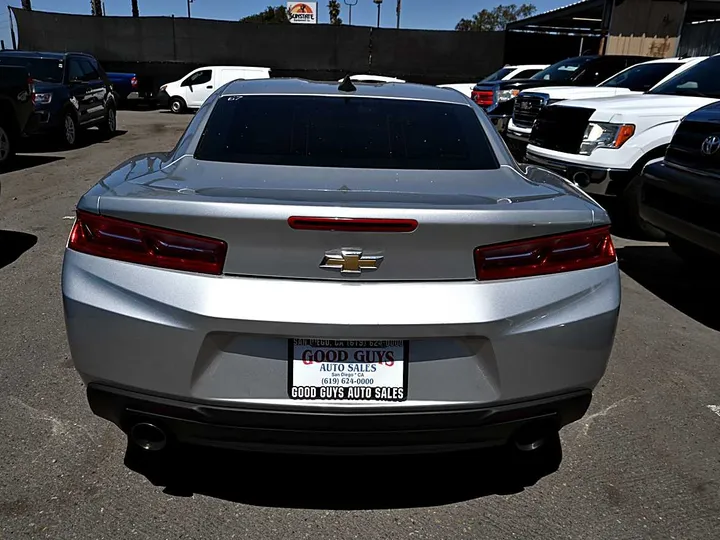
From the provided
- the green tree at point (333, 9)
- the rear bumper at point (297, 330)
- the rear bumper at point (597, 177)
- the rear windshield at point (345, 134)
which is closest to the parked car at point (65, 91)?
the rear bumper at point (597, 177)

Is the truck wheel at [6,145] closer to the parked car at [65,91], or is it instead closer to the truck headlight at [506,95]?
the parked car at [65,91]

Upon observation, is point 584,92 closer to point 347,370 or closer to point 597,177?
point 597,177

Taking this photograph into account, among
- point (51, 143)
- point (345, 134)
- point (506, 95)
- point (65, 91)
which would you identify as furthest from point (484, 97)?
point (345, 134)

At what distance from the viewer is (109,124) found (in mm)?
14547

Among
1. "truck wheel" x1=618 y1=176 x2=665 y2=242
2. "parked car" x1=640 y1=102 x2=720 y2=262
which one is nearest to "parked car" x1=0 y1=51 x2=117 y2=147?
"truck wheel" x1=618 y1=176 x2=665 y2=242

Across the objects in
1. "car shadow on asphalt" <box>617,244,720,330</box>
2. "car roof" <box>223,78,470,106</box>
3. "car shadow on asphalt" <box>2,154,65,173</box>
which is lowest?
"car shadow on asphalt" <box>2,154,65,173</box>

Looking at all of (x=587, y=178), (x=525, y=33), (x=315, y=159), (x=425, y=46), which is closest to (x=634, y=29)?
(x=525, y=33)

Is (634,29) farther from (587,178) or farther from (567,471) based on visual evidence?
(567,471)

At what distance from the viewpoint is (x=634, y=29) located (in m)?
22.5

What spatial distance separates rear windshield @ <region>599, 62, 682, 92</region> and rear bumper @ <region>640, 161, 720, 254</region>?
4.57 m

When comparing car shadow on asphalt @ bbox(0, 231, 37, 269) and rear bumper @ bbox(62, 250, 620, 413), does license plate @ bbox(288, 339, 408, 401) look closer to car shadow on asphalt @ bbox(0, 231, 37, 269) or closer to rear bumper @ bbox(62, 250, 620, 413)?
rear bumper @ bbox(62, 250, 620, 413)

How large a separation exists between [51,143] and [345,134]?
1182 cm

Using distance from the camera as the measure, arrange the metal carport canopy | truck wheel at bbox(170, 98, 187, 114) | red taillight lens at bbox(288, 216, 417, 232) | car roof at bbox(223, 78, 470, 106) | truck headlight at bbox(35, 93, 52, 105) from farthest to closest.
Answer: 1. the metal carport canopy
2. truck wheel at bbox(170, 98, 187, 114)
3. truck headlight at bbox(35, 93, 52, 105)
4. car roof at bbox(223, 78, 470, 106)
5. red taillight lens at bbox(288, 216, 417, 232)

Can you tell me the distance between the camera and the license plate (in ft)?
6.76
